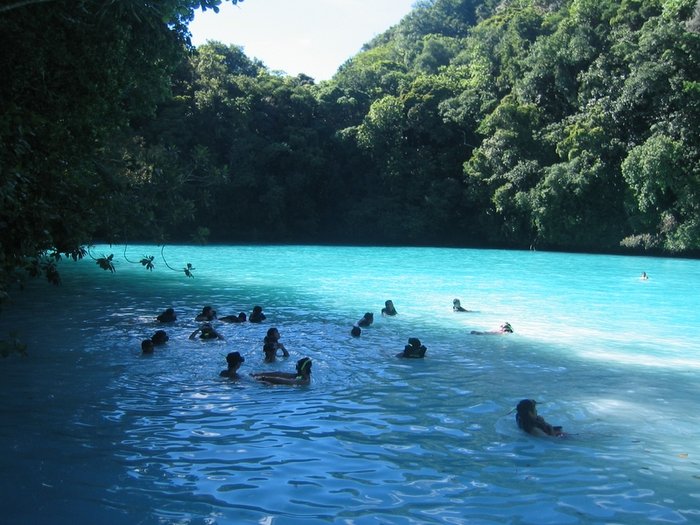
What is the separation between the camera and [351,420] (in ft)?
25.1

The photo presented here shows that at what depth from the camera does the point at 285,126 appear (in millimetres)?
47344

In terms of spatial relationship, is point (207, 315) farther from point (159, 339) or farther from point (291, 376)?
point (291, 376)

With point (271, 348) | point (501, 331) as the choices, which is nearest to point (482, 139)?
point (501, 331)

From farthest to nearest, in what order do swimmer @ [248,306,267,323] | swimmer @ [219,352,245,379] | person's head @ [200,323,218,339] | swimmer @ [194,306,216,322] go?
swimmer @ [248,306,267,323]
swimmer @ [194,306,216,322]
person's head @ [200,323,218,339]
swimmer @ [219,352,245,379]

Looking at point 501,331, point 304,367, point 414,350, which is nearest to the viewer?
point 304,367

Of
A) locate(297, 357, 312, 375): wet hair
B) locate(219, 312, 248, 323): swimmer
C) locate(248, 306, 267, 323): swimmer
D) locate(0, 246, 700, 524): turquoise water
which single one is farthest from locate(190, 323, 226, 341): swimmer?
locate(297, 357, 312, 375): wet hair

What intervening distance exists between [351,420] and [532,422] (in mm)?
2052

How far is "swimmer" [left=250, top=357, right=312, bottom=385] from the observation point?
931 centimetres

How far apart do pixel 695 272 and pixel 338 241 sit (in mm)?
24361

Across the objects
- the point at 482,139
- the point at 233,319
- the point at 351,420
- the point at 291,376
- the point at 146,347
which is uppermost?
the point at 482,139

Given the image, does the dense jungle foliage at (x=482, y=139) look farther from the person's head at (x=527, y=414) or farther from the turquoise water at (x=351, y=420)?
the person's head at (x=527, y=414)

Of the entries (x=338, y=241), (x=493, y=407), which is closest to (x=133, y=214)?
(x=493, y=407)

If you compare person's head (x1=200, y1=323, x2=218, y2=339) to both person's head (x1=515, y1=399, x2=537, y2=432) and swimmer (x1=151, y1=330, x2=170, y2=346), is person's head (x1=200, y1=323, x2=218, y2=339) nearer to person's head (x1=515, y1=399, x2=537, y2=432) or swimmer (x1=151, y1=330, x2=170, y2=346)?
swimmer (x1=151, y1=330, x2=170, y2=346)

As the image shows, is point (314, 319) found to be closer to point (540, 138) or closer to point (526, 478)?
point (526, 478)
